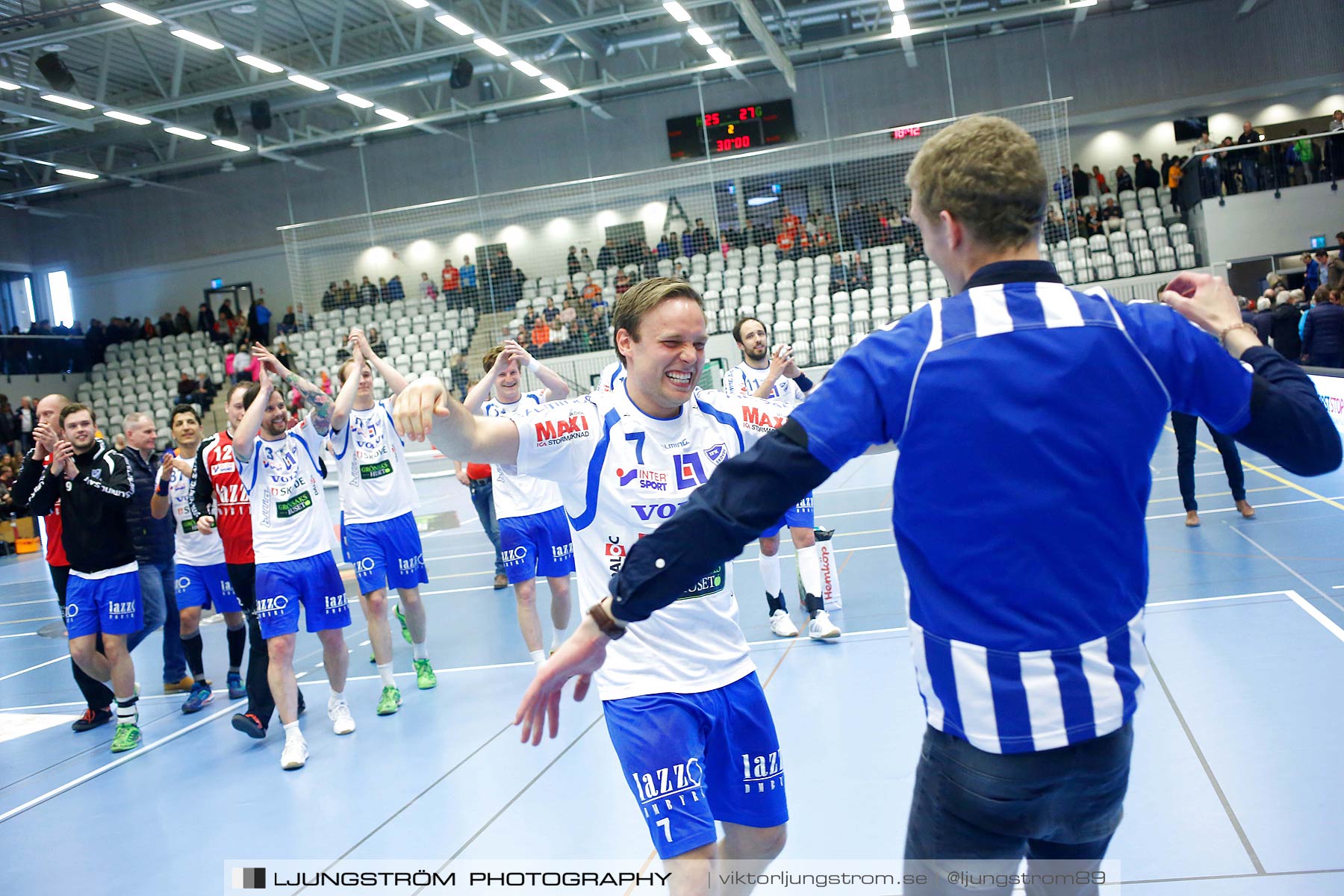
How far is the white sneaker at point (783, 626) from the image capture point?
6.67 m

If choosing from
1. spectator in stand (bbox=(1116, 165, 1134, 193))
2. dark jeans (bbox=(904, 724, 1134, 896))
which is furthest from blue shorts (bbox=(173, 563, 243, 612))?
spectator in stand (bbox=(1116, 165, 1134, 193))

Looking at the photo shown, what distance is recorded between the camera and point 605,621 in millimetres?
1679

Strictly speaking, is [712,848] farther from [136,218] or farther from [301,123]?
[136,218]

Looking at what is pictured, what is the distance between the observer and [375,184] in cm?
2814

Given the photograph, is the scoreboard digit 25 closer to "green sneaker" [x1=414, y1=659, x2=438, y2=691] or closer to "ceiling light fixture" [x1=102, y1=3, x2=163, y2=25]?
"ceiling light fixture" [x1=102, y1=3, x2=163, y2=25]

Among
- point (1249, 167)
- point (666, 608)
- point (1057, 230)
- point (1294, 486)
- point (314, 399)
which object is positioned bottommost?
point (1294, 486)

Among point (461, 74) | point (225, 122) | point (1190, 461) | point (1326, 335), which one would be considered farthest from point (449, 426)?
point (225, 122)

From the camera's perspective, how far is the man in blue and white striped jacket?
1.46m

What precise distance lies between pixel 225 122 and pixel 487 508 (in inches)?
661

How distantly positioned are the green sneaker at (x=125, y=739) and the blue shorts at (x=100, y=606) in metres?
0.60

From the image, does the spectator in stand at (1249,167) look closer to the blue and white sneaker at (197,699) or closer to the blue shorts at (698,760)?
the blue and white sneaker at (197,699)

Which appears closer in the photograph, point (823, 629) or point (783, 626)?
point (823, 629)

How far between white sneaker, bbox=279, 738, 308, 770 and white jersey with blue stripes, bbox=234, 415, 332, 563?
3.32 feet

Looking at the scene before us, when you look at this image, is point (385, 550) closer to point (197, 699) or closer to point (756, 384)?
point (197, 699)
